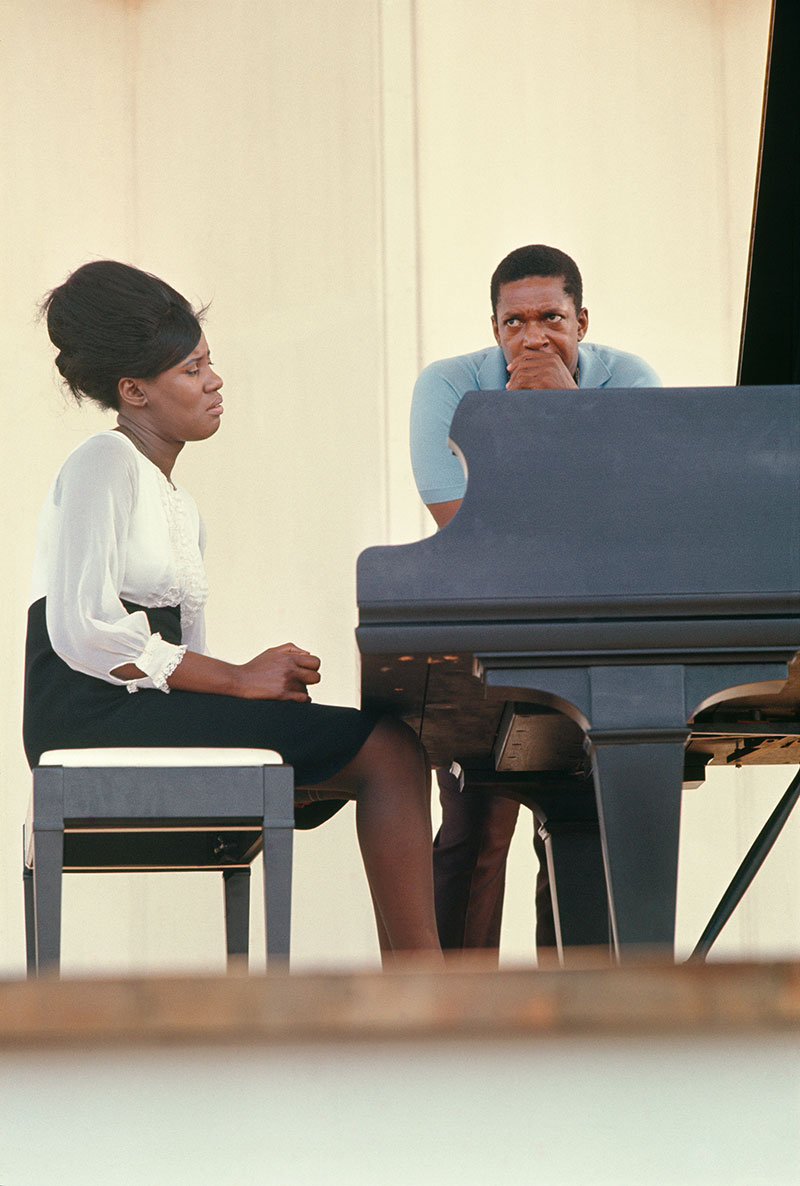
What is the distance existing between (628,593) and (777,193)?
2.33 ft

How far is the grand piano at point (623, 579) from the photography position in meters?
1.44

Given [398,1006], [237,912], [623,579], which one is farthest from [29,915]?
[398,1006]

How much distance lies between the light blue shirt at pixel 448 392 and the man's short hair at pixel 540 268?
12cm

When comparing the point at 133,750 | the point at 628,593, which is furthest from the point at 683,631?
the point at 133,750

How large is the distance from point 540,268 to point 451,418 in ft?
0.92

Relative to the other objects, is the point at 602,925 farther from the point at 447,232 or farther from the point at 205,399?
the point at 447,232

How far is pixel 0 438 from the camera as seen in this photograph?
13.4ft

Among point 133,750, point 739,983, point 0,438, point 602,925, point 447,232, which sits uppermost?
point 447,232

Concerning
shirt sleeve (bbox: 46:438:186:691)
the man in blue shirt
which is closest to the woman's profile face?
shirt sleeve (bbox: 46:438:186:691)

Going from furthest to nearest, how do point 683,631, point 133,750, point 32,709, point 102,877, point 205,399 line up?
point 102,877 → point 205,399 → point 32,709 → point 133,750 → point 683,631

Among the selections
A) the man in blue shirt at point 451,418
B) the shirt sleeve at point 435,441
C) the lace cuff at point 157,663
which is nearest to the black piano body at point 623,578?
the lace cuff at point 157,663

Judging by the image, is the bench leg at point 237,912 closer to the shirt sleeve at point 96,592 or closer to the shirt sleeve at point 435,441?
the shirt sleeve at point 96,592

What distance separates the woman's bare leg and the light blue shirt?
0.67 m

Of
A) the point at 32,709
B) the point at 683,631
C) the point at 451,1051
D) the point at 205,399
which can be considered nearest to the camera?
the point at 451,1051
